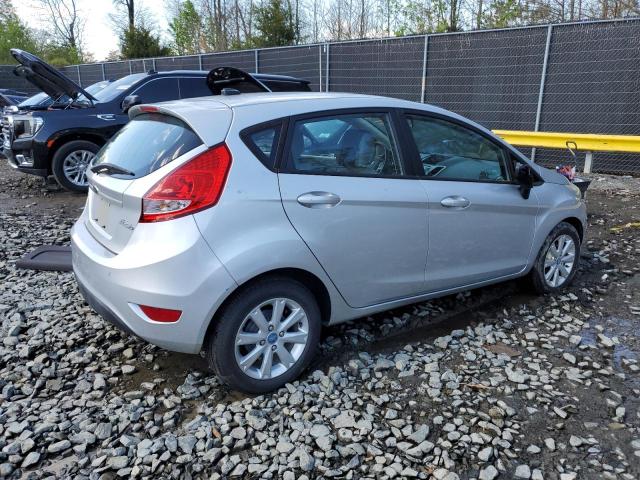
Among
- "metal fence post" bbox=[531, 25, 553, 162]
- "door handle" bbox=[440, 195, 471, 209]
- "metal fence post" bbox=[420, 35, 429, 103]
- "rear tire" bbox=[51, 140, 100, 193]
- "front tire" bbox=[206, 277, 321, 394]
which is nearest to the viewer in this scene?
"front tire" bbox=[206, 277, 321, 394]

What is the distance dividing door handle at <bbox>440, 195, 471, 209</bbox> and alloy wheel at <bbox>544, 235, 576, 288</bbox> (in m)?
1.24

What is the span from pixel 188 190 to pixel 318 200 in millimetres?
714

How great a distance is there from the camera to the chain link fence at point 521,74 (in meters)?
8.84

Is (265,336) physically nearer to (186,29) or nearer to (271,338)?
(271,338)

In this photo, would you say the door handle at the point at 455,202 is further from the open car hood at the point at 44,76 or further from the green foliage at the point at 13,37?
the green foliage at the point at 13,37

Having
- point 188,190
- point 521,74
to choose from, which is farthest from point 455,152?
point 521,74

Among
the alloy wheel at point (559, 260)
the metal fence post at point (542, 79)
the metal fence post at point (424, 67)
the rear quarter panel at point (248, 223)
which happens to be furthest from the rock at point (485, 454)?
the metal fence post at point (424, 67)

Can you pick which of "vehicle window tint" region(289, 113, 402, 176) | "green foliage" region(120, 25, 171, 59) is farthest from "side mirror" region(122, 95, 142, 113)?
"green foliage" region(120, 25, 171, 59)

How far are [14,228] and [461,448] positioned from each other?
580 centimetres

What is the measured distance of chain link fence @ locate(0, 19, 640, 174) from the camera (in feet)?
29.0

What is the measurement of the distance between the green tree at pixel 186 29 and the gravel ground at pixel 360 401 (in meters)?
35.4

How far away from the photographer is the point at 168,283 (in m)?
2.54

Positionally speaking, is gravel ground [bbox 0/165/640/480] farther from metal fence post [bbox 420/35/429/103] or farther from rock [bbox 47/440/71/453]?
metal fence post [bbox 420/35/429/103]

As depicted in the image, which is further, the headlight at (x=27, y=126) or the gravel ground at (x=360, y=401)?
the headlight at (x=27, y=126)
